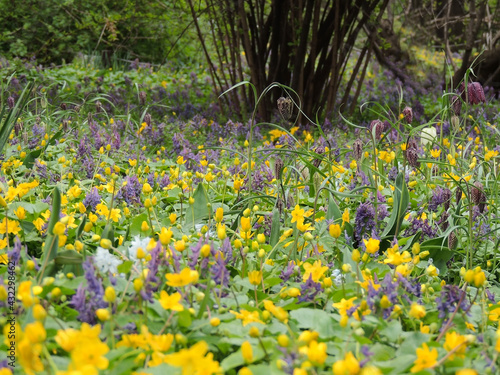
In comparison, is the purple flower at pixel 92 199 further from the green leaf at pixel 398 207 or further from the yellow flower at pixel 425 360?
the yellow flower at pixel 425 360

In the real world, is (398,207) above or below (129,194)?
above

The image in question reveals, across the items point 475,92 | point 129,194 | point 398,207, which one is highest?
point 475,92

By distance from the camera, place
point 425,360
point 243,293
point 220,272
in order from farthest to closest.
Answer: point 243,293 → point 220,272 → point 425,360

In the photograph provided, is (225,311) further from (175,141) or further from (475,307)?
(175,141)

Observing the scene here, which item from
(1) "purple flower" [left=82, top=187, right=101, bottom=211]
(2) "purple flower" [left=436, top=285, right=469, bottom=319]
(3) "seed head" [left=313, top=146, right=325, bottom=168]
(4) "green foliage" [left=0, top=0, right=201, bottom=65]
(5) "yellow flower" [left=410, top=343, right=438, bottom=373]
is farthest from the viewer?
(4) "green foliage" [left=0, top=0, right=201, bottom=65]

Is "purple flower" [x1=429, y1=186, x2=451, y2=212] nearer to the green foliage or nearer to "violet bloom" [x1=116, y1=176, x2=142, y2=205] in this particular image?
"violet bloom" [x1=116, y1=176, x2=142, y2=205]

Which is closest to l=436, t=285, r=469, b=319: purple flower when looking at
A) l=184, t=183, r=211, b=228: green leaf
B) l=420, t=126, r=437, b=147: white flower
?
l=184, t=183, r=211, b=228: green leaf

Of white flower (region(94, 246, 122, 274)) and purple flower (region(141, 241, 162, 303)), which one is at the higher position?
purple flower (region(141, 241, 162, 303))

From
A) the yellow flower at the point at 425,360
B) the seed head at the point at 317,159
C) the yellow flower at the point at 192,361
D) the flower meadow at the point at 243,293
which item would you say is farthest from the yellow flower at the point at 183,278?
the seed head at the point at 317,159

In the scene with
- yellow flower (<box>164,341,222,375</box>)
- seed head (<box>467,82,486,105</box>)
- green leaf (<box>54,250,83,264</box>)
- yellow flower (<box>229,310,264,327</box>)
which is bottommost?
yellow flower (<box>229,310,264,327</box>)

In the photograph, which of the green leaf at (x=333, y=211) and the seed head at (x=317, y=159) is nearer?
the green leaf at (x=333, y=211)

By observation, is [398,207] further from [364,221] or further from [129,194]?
[129,194]

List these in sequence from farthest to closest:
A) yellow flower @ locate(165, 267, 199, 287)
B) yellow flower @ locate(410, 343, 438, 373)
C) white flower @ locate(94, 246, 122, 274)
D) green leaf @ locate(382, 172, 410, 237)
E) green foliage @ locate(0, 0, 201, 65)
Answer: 1. green foliage @ locate(0, 0, 201, 65)
2. green leaf @ locate(382, 172, 410, 237)
3. white flower @ locate(94, 246, 122, 274)
4. yellow flower @ locate(165, 267, 199, 287)
5. yellow flower @ locate(410, 343, 438, 373)

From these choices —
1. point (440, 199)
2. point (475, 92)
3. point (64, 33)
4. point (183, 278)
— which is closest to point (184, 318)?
point (183, 278)
